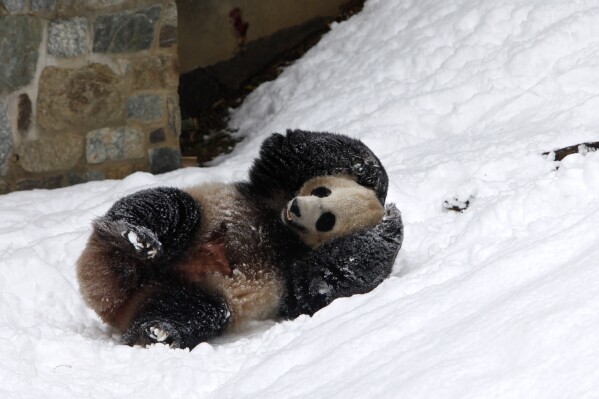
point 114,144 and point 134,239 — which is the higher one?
point 134,239

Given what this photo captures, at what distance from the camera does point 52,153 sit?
5523 millimetres

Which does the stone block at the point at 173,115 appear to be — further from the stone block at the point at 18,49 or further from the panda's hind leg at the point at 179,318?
the panda's hind leg at the point at 179,318

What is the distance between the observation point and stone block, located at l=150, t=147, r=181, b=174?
19.2 feet

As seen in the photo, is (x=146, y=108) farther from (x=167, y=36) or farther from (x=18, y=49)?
(x=18, y=49)

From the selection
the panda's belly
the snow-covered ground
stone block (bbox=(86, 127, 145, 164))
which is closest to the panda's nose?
the panda's belly

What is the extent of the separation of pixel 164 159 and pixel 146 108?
33 cm

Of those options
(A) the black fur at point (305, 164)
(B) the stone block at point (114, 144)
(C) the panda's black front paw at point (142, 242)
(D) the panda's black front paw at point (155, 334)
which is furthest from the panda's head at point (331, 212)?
(B) the stone block at point (114, 144)

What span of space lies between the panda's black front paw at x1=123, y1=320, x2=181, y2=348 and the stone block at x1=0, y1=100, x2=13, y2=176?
224 centimetres

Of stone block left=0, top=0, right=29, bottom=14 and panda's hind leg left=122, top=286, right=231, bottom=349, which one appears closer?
panda's hind leg left=122, top=286, right=231, bottom=349

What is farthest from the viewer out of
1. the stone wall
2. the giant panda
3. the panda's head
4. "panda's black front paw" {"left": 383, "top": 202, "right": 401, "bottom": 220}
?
the stone wall

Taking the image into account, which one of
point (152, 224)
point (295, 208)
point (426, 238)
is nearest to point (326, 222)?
point (295, 208)

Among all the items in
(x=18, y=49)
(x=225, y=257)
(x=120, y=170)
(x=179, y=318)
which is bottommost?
(x=120, y=170)

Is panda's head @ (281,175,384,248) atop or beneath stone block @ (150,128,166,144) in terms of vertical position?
atop

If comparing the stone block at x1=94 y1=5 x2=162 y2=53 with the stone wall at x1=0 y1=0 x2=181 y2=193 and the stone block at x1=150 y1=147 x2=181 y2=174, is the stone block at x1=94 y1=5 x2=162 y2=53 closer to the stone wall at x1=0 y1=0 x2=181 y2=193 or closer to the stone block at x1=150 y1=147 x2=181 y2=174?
the stone wall at x1=0 y1=0 x2=181 y2=193
